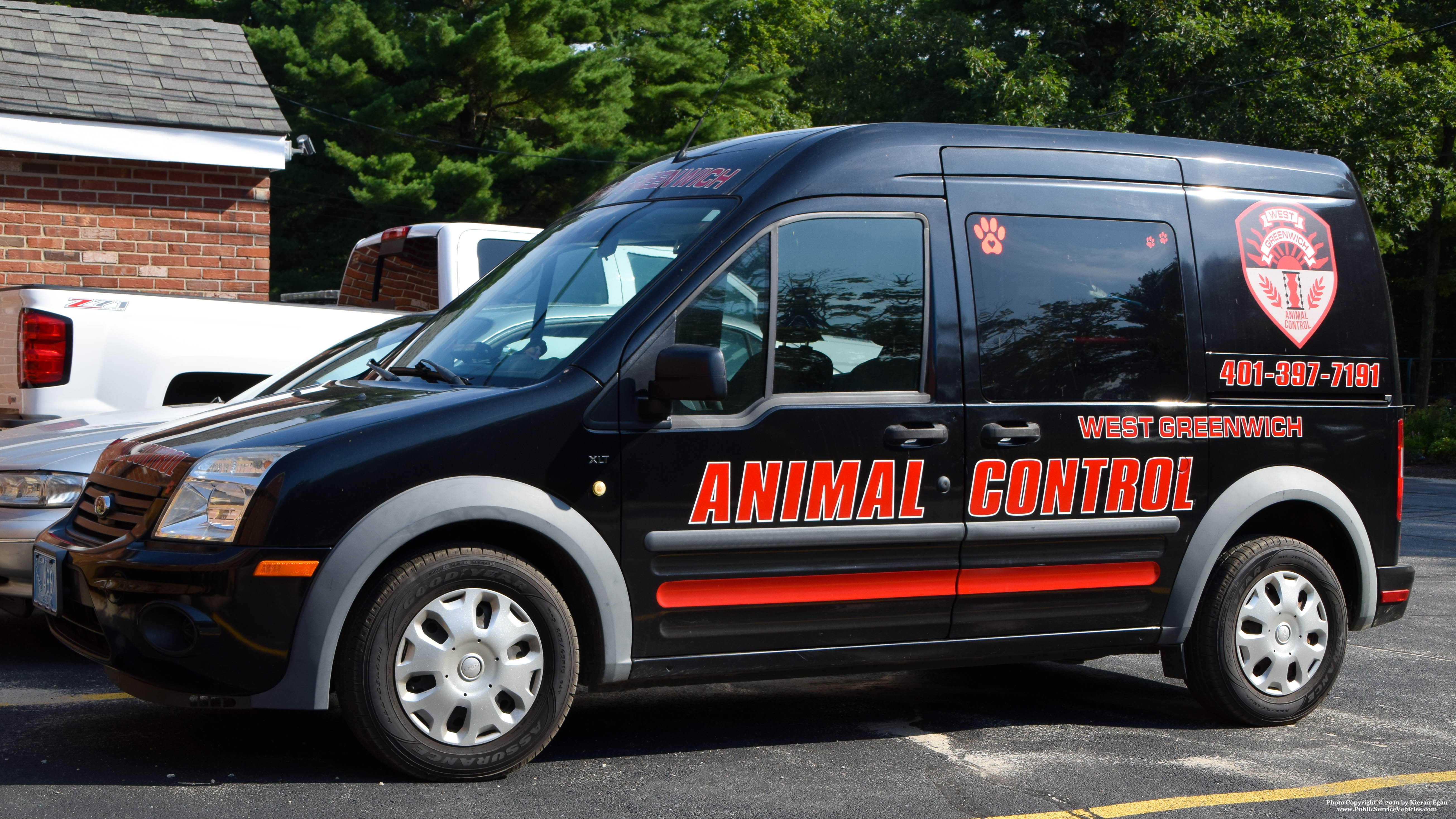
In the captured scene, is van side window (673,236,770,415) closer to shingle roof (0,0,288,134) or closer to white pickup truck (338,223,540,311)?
white pickup truck (338,223,540,311)

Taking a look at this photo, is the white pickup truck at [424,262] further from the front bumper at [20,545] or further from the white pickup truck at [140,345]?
the front bumper at [20,545]

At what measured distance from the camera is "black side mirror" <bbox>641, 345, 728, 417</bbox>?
4137 mm

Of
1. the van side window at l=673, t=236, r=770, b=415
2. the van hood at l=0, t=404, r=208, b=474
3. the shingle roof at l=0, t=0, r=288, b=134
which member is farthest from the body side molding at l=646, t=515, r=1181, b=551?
the shingle roof at l=0, t=0, r=288, b=134

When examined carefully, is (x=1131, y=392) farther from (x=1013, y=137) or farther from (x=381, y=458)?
(x=381, y=458)

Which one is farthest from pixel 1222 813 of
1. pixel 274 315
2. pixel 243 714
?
pixel 274 315

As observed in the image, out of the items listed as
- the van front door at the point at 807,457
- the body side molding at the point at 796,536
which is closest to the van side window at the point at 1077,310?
the van front door at the point at 807,457

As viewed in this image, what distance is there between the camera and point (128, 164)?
38.9 ft

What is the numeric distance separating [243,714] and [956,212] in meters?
3.12

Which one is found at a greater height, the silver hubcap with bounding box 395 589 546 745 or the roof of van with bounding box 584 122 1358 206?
the roof of van with bounding box 584 122 1358 206

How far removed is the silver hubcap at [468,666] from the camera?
13.4 ft

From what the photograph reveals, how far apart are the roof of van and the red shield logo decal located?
12 cm

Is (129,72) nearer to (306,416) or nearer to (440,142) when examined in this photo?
(306,416)

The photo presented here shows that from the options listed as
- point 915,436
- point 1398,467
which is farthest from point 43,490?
point 1398,467

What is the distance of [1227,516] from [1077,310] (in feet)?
3.24
